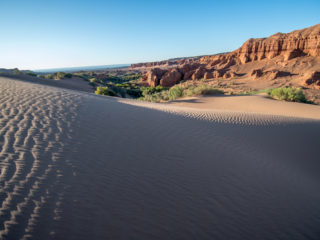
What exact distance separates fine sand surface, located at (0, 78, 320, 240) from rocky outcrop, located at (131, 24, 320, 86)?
33.6 meters

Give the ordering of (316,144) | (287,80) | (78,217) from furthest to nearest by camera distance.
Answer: (287,80), (316,144), (78,217)

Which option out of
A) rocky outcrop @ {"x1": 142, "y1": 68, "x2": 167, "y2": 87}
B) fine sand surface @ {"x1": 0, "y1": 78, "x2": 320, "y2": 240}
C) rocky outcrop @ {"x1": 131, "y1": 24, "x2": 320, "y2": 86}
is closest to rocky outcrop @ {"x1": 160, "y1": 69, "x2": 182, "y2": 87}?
rocky outcrop @ {"x1": 131, "y1": 24, "x2": 320, "y2": 86}

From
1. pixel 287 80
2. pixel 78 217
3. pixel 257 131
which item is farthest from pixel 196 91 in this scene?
pixel 287 80

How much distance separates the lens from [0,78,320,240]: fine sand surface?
1.92 meters

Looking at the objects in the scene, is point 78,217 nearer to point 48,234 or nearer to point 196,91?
point 48,234

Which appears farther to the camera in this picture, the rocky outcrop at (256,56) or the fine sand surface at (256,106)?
the rocky outcrop at (256,56)

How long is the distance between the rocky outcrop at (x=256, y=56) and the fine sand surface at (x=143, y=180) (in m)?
33.6

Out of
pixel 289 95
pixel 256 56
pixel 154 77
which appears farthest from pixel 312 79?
pixel 154 77

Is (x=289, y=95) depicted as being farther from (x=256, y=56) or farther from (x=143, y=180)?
(x=256, y=56)

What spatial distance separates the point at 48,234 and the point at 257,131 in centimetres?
526

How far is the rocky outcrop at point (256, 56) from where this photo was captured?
116 ft

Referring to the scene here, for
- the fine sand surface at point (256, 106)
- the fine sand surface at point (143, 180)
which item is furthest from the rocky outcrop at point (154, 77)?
the fine sand surface at point (143, 180)

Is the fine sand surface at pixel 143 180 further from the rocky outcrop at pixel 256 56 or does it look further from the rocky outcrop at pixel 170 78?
the rocky outcrop at pixel 170 78

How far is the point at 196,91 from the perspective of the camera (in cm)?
1432
